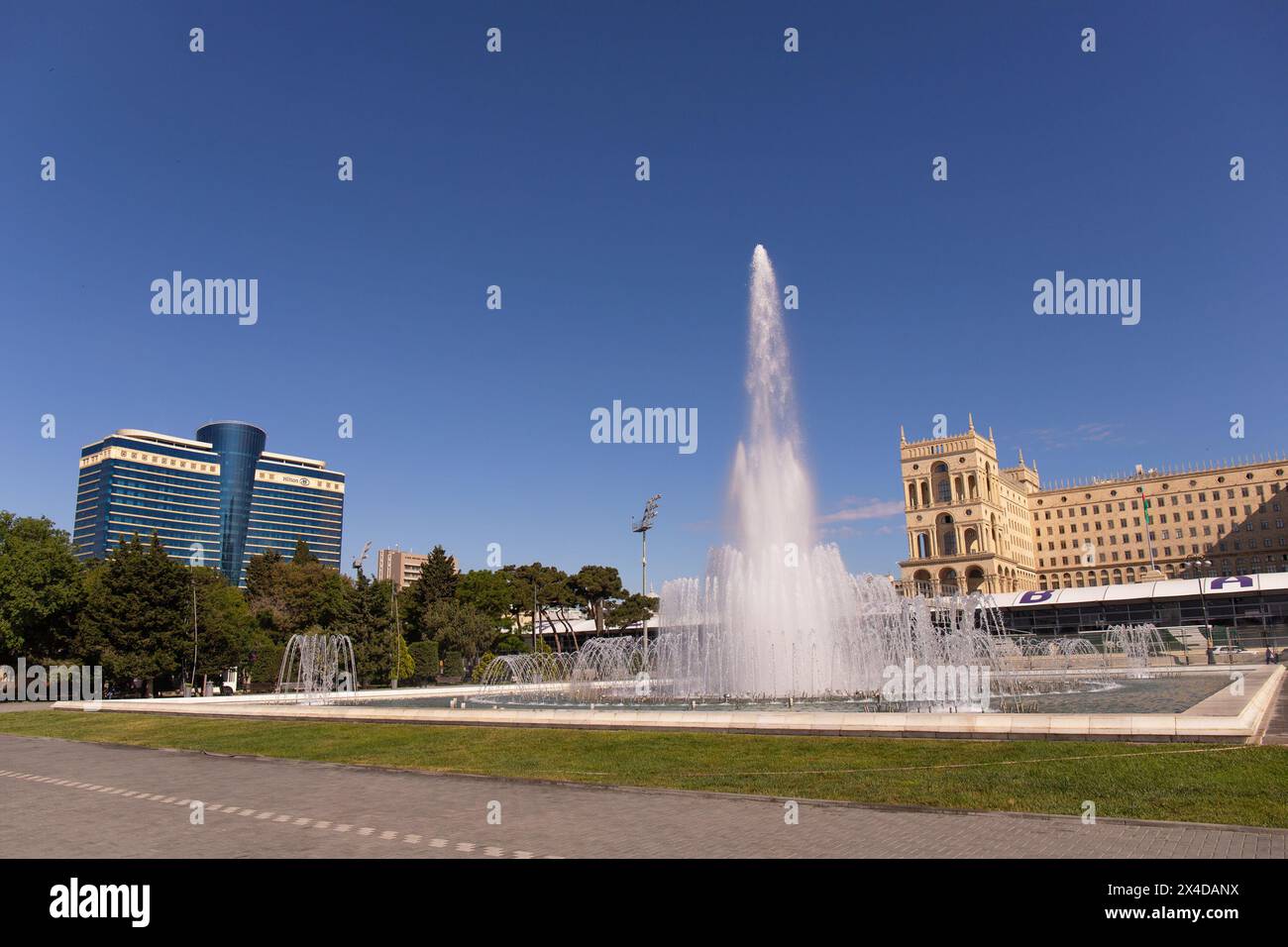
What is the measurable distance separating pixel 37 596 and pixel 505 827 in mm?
47136

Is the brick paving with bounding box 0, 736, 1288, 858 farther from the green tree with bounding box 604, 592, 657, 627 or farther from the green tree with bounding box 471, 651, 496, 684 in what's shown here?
the green tree with bounding box 604, 592, 657, 627

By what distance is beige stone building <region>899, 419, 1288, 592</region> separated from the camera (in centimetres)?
12162

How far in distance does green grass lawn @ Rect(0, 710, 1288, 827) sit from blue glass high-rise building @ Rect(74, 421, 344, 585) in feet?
474

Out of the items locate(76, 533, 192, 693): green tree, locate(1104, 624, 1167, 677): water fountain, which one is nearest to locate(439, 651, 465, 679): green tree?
locate(76, 533, 192, 693): green tree

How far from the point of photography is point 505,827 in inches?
400

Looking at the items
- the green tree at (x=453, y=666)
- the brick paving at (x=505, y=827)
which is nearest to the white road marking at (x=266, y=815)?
the brick paving at (x=505, y=827)

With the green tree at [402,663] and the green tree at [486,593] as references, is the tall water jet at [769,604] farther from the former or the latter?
the green tree at [486,593]

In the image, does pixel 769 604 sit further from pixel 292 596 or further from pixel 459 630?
pixel 292 596

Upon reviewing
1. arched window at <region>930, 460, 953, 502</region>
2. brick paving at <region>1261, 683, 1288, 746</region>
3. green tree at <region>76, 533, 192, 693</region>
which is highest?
arched window at <region>930, 460, 953, 502</region>

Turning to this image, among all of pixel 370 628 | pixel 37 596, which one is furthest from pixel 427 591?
pixel 37 596
